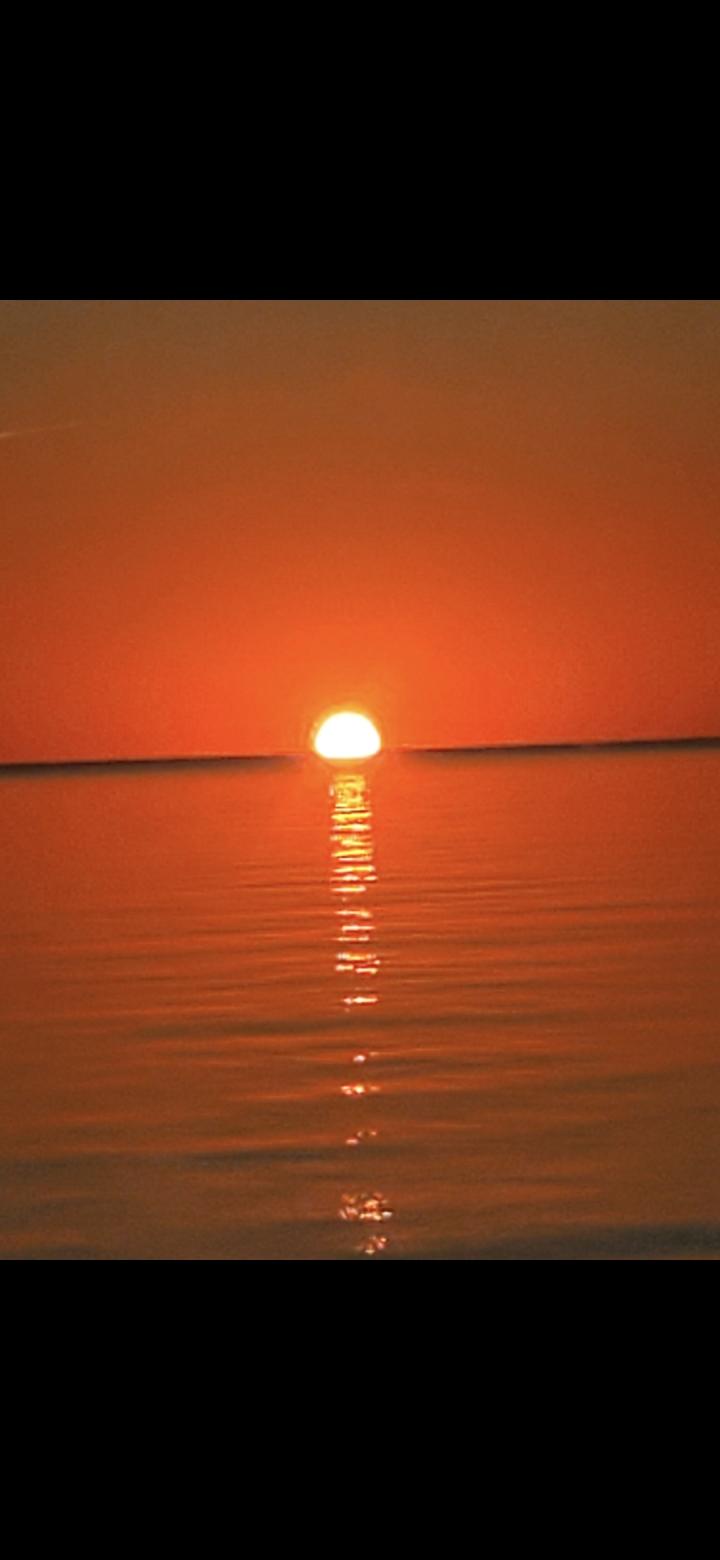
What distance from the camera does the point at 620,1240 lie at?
252 inches

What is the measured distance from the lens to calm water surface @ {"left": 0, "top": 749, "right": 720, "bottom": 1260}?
6.80 m

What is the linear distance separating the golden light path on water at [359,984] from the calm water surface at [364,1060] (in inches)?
1.0

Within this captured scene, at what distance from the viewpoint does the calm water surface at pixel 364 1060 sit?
6.80 m

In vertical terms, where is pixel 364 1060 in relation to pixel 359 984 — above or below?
below

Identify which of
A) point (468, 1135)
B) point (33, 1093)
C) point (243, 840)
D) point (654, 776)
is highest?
point (654, 776)

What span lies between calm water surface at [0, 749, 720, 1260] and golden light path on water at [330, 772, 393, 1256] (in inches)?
1.0

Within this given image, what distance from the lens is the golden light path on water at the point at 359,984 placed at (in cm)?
683

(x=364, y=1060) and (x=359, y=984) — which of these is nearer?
Answer: (x=364, y=1060)

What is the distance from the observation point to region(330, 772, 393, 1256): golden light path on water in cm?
683

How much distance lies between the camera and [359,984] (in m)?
12.8

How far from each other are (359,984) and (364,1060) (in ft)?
9.08
